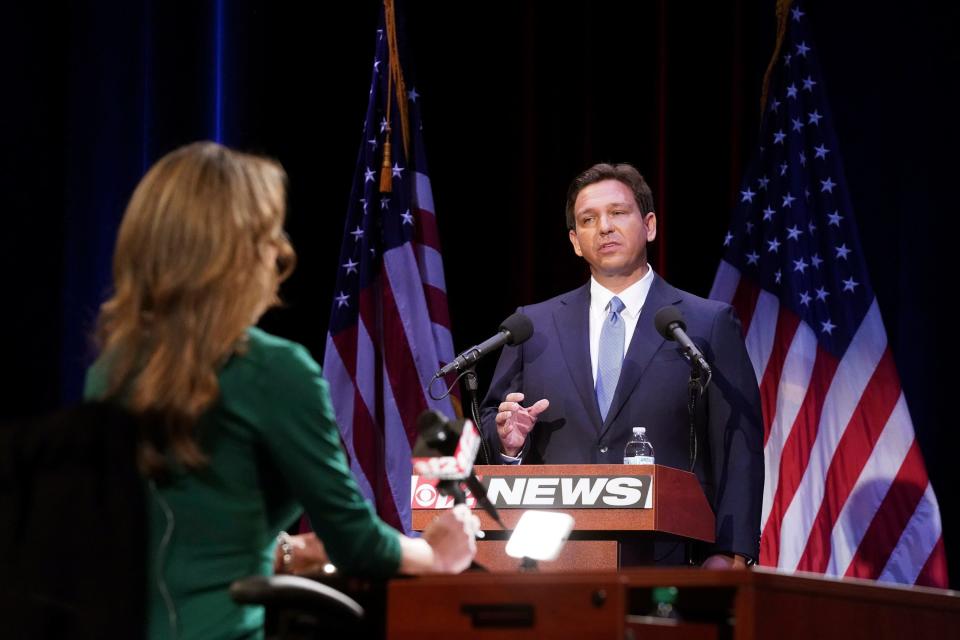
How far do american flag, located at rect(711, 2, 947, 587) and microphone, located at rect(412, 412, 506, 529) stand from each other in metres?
2.89

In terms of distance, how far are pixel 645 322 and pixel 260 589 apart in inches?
90.0

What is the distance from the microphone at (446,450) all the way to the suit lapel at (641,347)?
1.61 meters

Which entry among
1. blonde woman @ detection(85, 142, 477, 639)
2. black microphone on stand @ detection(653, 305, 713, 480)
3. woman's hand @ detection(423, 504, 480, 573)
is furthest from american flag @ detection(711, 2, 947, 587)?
blonde woman @ detection(85, 142, 477, 639)

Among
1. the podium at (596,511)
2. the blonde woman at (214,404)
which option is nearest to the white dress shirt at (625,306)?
the podium at (596,511)

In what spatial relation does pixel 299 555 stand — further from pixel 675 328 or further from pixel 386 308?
pixel 386 308

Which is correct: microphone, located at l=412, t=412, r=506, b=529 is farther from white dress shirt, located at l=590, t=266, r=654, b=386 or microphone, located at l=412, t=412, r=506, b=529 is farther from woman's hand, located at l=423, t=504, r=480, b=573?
white dress shirt, located at l=590, t=266, r=654, b=386

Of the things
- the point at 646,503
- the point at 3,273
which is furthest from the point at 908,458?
the point at 3,273

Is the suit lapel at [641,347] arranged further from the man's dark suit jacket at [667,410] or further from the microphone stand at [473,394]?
the microphone stand at [473,394]

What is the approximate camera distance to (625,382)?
3664 mm

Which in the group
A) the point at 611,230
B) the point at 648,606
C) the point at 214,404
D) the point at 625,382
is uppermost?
the point at 611,230

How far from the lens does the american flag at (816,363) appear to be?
14.7 ft

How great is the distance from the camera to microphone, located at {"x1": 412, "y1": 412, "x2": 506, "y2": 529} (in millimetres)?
2029

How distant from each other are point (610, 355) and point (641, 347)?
0.39 ft

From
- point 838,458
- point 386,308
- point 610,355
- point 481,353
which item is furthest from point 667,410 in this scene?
point 386,308
